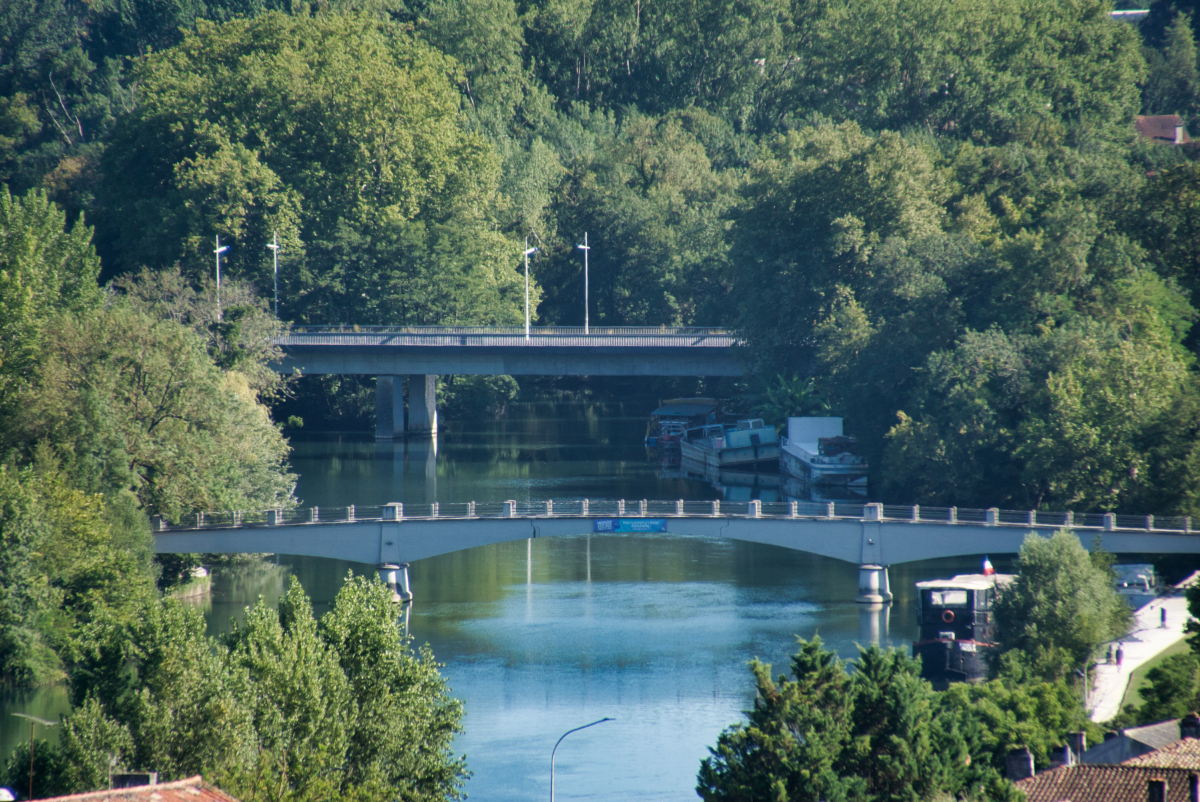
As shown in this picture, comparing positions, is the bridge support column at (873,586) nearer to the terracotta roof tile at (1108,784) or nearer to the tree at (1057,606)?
the tree at (1057,606)

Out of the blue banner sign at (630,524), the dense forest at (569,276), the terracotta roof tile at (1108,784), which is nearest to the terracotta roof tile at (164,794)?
the dense forest at (569,276)

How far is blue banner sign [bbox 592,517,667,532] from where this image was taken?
59.5m

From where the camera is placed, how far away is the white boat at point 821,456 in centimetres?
8438

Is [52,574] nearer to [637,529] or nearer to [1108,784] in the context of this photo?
[637,529]

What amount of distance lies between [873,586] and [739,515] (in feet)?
19.6

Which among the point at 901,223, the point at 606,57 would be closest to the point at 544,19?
the point at 606,57

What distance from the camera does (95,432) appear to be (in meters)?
55.5

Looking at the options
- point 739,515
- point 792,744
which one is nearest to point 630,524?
point 739,515

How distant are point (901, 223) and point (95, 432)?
52.0m

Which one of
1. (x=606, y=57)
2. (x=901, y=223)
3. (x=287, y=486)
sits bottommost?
(x=287, y=486)

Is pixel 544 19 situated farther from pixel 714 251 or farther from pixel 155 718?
pixel 155 718

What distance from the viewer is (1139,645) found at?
1909 inches

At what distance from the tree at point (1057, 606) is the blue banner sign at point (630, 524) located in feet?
49.9

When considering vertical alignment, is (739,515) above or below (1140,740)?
above
